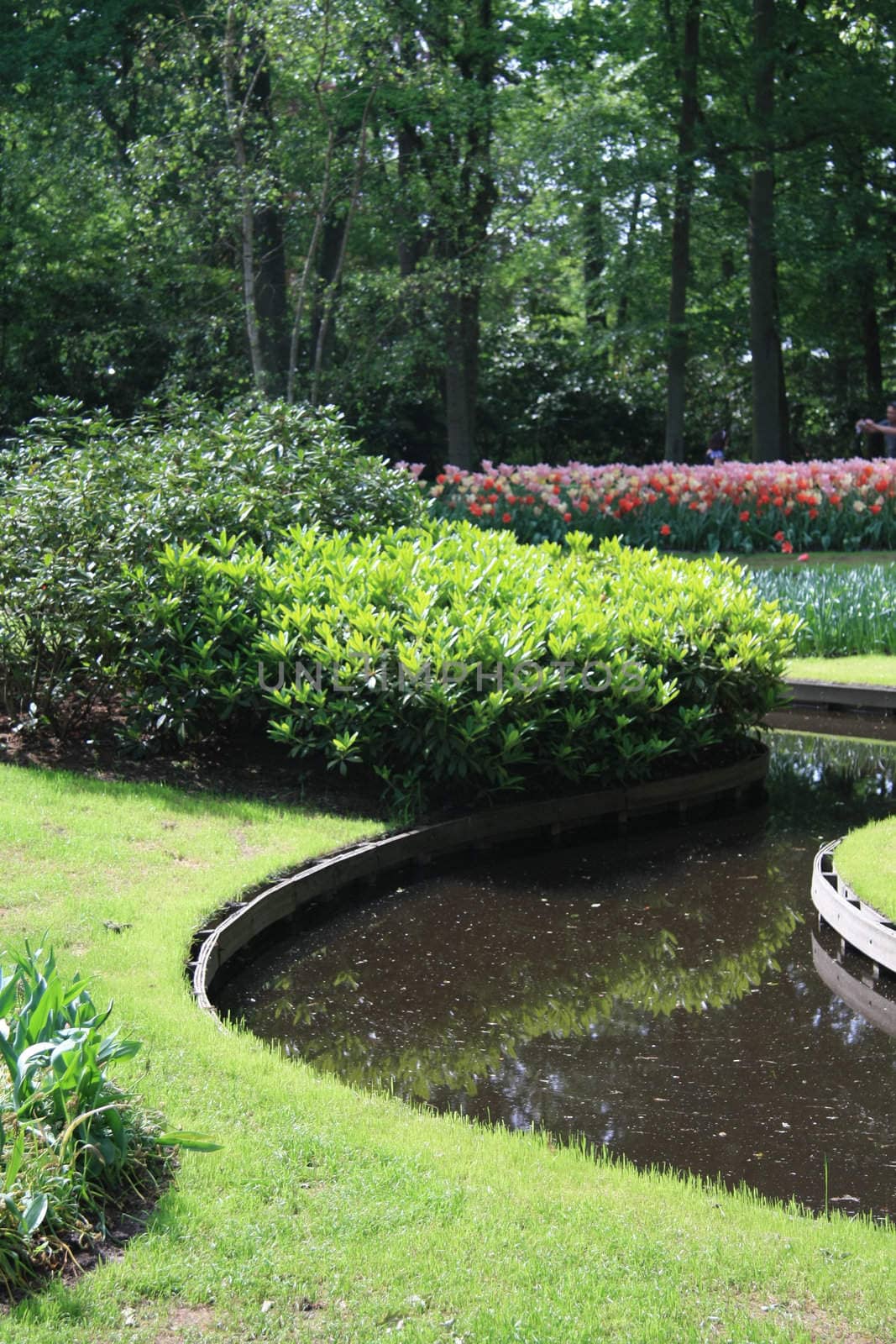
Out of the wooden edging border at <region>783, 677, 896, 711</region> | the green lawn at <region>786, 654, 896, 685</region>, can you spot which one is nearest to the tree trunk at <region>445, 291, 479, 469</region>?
the green lawn at <region>786, 654, 896, 685</region>

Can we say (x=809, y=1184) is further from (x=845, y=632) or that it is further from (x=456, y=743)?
(x=845, y=632)

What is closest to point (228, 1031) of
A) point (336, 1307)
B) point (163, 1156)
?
point (163, 1156)

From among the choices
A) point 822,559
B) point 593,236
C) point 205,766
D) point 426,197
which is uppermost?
point 593,236

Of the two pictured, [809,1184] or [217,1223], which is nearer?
[217,1223]

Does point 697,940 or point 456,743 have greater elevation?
point 456,743

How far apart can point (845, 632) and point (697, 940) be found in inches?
284

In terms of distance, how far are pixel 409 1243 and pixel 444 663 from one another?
4.63m

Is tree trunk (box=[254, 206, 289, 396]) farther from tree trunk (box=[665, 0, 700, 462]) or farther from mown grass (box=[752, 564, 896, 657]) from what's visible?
mown grass (box=[752, 564, 896, 657])

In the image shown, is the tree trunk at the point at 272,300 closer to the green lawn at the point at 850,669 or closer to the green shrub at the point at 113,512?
the green shrub at the point at 113,512

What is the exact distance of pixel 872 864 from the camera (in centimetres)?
699

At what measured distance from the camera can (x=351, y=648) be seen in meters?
8.00

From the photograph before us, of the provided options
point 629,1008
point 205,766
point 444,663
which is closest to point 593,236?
point 205,766

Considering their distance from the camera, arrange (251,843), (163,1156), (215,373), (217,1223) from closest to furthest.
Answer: (217,1223)
(163,1156)
(251,843)
(215,373)

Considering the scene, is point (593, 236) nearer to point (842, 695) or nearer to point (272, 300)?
point (272, 300)
